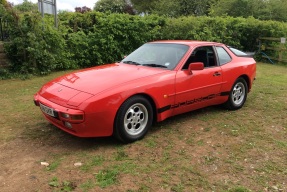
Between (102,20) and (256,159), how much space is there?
845 cm

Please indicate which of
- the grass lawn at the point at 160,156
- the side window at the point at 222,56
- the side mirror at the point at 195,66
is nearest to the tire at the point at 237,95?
the grass lawn at the point at 160,156

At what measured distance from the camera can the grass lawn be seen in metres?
3.32

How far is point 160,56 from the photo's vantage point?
17.0 ft

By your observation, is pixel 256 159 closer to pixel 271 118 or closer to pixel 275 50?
pixel 271 118

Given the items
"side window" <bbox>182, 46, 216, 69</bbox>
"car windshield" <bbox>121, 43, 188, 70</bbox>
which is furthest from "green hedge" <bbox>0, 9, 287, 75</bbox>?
"side window" <bbox>182, 46, 216, 69</bbox>

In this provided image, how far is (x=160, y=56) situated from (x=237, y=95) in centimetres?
200

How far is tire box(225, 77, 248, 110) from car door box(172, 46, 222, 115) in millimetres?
491

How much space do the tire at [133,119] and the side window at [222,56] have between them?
6.78 ft

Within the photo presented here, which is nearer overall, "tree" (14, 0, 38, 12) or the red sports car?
the red sports car

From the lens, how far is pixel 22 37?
29.8 feet

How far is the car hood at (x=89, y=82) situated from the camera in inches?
158

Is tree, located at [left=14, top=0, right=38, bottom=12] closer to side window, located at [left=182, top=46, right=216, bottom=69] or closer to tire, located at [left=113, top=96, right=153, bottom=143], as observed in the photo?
side window, located at [left=182, top=46, right=216, bottom=69]

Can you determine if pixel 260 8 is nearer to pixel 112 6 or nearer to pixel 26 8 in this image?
pixel 26 8

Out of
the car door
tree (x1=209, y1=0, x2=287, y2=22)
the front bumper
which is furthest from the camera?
tree (x1=209, y1=0, x2=287, y2=22)
